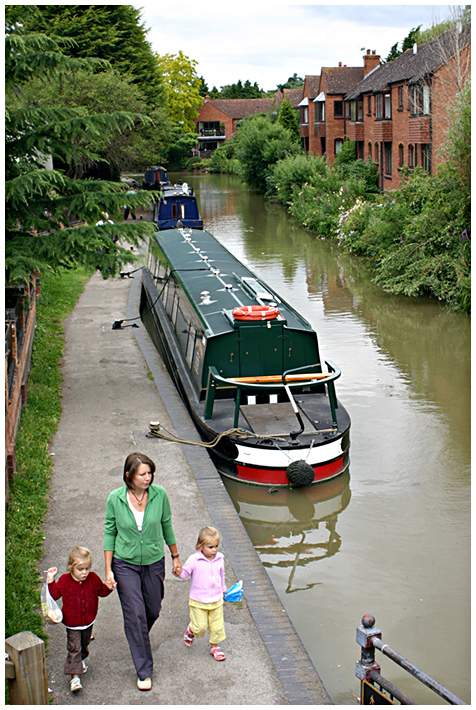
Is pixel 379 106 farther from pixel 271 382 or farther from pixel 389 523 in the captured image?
pixel 389 523

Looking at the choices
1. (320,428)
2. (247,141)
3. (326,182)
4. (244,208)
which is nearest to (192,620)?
(320,428)

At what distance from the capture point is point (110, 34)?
1644 inches

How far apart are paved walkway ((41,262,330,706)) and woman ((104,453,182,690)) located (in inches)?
12.9

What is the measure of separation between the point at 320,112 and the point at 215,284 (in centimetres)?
3881

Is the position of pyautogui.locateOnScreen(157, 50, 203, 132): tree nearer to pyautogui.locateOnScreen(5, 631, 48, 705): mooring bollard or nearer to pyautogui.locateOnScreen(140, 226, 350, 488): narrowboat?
pyautogui.locateOnScreen(140, 226, 350, 488): narrowboat

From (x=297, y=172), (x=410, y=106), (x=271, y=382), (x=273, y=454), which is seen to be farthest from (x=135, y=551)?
(x=297, y=172)

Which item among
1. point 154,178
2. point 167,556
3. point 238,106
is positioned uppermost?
point 238,106

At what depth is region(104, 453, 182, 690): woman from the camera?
16.3 ft

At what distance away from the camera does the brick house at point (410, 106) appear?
1028 inches

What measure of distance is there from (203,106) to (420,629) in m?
91.9

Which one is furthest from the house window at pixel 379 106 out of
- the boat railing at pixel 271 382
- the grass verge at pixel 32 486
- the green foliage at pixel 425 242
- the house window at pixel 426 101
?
the boat railing at pixel 271 382

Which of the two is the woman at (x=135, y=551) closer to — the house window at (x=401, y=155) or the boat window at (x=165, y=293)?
the boat window at (x=165, y=293)

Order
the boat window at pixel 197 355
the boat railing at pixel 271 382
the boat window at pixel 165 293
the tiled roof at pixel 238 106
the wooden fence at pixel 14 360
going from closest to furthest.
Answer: the wooden fence at pixel 14 360, the boat railing at pixel 271 382, the boat window at pixel 197 355, the boat window at pixel 165 293, the tiled roof at pixel 238 106

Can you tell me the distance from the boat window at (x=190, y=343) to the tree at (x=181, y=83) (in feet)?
242
